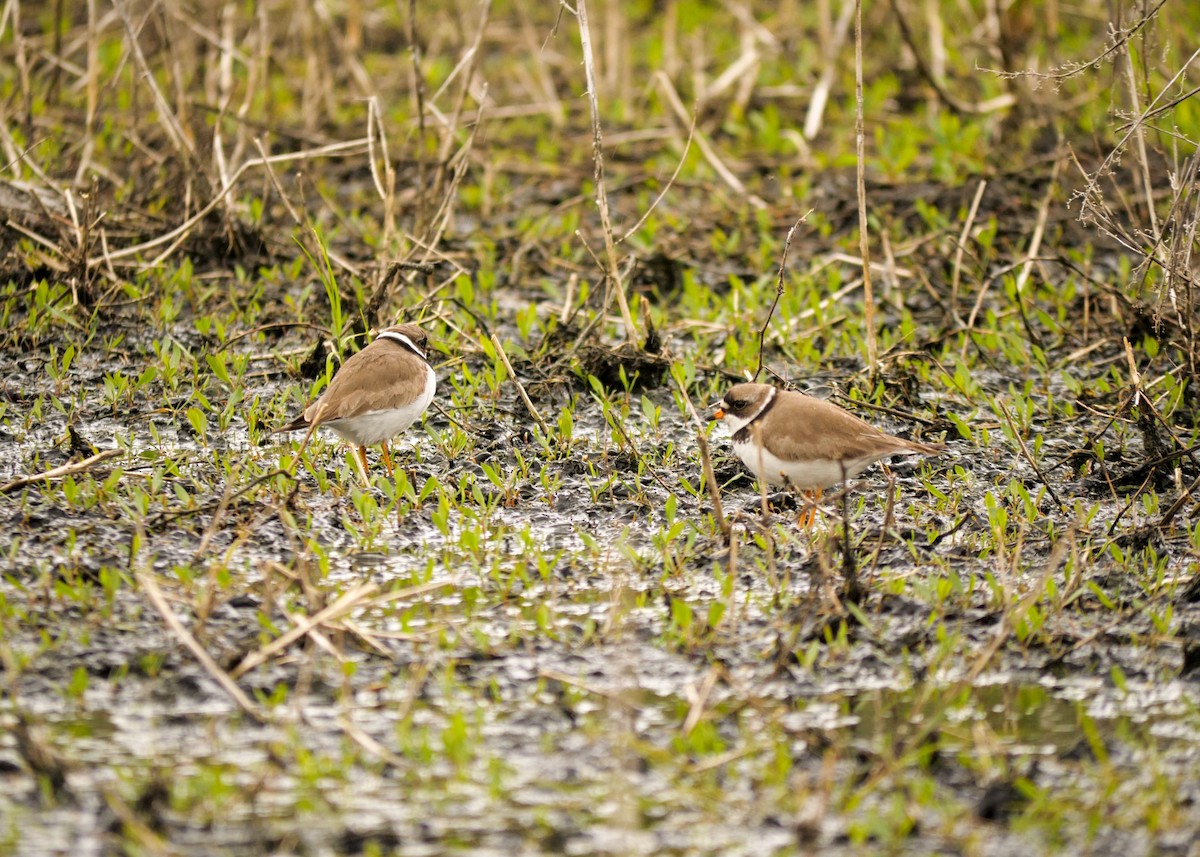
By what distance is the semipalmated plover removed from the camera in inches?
241

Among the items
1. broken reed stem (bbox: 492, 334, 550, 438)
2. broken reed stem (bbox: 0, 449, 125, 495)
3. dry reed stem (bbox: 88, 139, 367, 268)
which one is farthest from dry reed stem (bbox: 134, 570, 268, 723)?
dry reed stem (bbox: 88, 139, 367, 268)

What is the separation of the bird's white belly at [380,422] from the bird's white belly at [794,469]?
5.10 ft

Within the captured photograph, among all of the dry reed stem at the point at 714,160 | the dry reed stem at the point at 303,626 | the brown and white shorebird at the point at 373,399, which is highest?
the dry reed stem at the point at 714,160

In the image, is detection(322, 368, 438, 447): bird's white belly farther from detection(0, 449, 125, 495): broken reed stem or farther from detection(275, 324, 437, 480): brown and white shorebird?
detection(0, 449, 125, 495): broken reed stem

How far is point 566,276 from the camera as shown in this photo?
9414 millimetres

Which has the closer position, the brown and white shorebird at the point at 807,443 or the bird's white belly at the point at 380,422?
the brown and white shorebird at the point at 807,443

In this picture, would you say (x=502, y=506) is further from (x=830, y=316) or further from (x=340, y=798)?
(x=830, y=316)

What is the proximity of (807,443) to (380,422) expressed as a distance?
198 cm

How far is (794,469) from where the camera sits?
20.2 ft

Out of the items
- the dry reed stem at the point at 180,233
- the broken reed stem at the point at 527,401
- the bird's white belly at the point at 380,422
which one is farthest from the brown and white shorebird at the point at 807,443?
the dry reed stem at the point at 180,233

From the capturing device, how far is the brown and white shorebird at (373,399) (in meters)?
6.32

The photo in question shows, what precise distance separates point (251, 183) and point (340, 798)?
22.1 ft

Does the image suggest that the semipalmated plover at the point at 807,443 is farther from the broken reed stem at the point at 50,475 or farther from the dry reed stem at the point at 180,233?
the dry reed stem at the point at 180,233

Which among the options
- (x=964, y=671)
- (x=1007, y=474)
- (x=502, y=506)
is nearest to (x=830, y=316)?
(x=1007, y=474)
